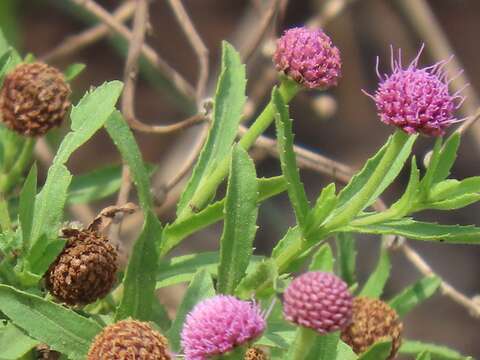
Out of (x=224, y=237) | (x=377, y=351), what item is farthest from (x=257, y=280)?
(x=377, y=351)

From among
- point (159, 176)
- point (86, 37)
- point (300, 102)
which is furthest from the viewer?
point (300, 102)

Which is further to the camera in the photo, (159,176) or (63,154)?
(159,176)

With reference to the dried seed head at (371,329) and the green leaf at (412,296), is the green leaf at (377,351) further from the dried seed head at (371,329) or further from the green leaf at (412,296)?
the green leaf at (412,296)

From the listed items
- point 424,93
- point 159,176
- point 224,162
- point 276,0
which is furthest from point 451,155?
point 159,176

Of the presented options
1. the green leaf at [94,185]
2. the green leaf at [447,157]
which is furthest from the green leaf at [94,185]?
the green leaf at [447,157]

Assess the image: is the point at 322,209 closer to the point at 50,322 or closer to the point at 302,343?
the point at 302,343

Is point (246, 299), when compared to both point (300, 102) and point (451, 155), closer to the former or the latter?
point (451, 155)
